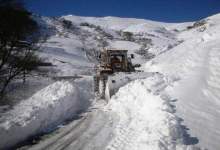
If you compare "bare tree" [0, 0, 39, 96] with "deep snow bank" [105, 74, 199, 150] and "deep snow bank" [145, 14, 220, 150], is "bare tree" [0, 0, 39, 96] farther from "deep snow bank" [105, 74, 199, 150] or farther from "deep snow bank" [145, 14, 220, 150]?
"deep snow bank" [145, 14, 220, 150]

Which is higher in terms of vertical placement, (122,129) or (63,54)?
(63,54)

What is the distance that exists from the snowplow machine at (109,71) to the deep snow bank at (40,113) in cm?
142

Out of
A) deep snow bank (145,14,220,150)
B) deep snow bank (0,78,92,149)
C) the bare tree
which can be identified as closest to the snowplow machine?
deep snow bank (0,78,92,149)

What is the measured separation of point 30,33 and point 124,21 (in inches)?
6506

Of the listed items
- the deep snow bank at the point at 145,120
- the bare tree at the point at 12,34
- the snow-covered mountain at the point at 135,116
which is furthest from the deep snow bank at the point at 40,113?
the bare tree at the point at 12,34

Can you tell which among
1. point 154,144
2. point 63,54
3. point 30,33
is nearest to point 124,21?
point 63,54

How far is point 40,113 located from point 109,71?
23.0 feet

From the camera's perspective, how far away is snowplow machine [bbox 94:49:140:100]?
49.7ft

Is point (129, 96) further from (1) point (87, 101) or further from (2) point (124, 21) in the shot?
(2) point (124, 21)

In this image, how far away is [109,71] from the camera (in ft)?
56.4

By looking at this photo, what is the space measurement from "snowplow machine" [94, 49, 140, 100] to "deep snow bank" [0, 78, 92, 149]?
1418 millimetres

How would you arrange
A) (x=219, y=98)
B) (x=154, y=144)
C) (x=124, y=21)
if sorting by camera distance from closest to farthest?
1. (x=154, y=144)
2. (x=219, y=98)
3. (x=124, y=21)

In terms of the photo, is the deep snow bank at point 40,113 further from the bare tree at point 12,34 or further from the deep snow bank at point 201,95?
the deep snow bank at point 201,95

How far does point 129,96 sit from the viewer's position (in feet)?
43.7
